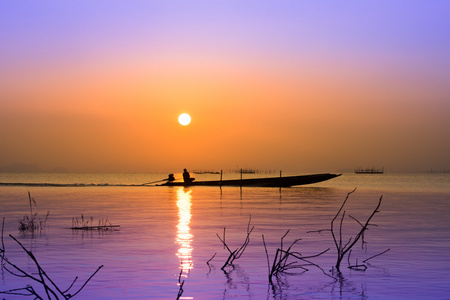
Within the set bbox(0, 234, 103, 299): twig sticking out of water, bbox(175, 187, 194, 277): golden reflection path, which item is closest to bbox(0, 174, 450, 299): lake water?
bbox(175, 187, 194, 277): golden reflection path

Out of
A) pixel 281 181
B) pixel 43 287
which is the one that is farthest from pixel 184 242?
pixel 281 181

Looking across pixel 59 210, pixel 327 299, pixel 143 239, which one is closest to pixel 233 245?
pixel 143 239

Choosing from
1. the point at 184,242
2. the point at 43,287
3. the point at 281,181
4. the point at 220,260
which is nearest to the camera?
the point at 43,287

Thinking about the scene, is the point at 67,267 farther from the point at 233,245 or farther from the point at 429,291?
the point at 429,291

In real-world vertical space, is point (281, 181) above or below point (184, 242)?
above

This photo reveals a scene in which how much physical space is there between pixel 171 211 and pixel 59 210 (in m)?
6.63

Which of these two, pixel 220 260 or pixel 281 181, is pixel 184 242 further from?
pixel 281 181

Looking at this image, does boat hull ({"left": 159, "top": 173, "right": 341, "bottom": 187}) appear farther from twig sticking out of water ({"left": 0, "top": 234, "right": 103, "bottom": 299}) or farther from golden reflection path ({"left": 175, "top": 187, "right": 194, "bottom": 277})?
twig sticking out of water ({"left": 0, "top": 234, "right": 103, "bottom": 299})

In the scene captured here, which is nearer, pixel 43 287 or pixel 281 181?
pixel 43 287

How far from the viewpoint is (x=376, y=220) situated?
27.6 m

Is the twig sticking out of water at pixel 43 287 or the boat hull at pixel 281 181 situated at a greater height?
the boat hull at pixel 281 181

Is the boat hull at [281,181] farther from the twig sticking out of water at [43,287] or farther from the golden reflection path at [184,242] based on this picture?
the twig sticking out of water at [43,287]

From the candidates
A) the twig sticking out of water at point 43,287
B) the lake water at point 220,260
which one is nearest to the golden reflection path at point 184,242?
the lake water at point 220,260

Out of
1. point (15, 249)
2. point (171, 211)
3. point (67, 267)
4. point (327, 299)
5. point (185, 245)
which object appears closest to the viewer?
point (327, 299)
